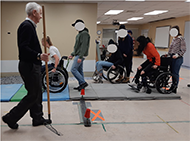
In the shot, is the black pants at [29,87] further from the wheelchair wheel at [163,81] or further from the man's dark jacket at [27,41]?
the wheelchair wheel at [163,81]

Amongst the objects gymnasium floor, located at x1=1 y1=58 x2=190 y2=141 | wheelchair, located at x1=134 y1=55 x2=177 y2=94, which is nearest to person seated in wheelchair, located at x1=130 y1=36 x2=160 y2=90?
wheelchair, located at x1=134 y1=55 x2=177 y2=94

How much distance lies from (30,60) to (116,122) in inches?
54.3

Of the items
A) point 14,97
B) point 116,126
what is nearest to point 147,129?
point 116,126

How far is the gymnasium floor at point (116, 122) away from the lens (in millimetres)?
2180

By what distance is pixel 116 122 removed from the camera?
258cm

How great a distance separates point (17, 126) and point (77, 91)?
5.51ft

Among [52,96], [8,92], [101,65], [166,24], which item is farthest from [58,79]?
[166,24]

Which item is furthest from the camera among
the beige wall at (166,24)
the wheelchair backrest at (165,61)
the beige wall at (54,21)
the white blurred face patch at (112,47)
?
the beige wall at (166,24)

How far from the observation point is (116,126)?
2455 mm

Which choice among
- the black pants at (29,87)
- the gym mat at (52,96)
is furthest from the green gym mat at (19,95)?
the black pants at (29,87)

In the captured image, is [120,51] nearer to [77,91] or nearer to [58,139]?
[77,91]

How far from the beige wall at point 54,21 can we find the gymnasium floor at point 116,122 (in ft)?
10.0

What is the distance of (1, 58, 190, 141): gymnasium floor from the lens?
2.18 meters

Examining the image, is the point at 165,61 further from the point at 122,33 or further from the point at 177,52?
the point at 122,33
